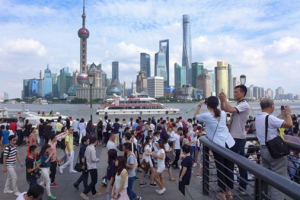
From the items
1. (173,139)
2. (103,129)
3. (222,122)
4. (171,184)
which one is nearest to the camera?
(222,122)

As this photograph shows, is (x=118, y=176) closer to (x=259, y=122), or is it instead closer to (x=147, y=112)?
(x=259, y=122)

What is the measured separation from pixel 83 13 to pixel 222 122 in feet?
615

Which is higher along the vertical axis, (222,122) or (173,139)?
(222,122)

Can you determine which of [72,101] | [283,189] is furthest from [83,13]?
[283,189]

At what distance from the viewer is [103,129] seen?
1342 cm

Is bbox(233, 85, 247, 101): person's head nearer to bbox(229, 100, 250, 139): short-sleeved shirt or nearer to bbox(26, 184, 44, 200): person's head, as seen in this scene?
bbox(229, 100, 250, 139): short-sleeved shirt

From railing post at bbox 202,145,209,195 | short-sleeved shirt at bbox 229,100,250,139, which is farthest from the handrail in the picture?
short-sleeved shirt at bbox 229,100,250,139

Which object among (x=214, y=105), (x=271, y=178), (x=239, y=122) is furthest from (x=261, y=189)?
(x=239, y=122)

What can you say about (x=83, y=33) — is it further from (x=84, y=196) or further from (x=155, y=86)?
(x=84, y=196)

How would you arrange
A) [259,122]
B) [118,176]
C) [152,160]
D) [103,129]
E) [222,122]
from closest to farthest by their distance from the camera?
[259,122], [222,122], [118,176], [152,160], [103,129]

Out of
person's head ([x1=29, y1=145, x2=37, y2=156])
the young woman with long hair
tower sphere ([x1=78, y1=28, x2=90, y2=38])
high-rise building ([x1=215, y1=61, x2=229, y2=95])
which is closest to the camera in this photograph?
the young woman with long hair

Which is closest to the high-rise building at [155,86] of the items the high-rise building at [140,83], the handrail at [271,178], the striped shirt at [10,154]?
the high-rise building at [140,83]

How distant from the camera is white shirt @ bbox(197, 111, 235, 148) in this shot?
12.3ft

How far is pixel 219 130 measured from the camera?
3.77 meters
